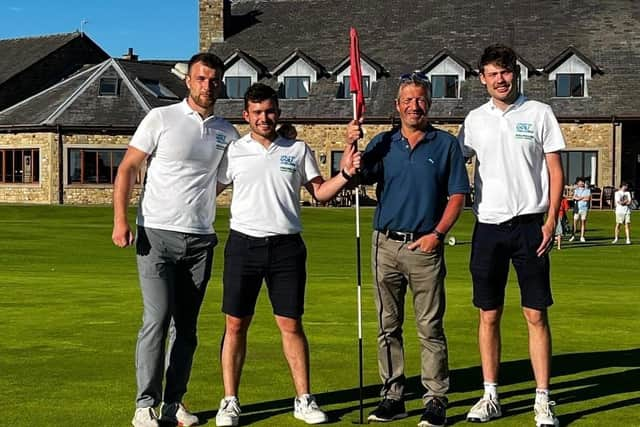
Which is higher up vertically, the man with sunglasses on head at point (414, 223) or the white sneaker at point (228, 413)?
the man with sunglasses on head at point (414, 223)

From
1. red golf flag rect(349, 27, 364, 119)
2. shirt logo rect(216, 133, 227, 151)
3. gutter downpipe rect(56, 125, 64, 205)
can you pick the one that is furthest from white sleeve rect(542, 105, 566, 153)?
gutter downpipe rect(56, 125, 64, 205)

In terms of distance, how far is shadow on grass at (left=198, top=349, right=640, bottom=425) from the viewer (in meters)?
7.62

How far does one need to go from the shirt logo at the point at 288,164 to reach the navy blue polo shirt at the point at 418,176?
485mm

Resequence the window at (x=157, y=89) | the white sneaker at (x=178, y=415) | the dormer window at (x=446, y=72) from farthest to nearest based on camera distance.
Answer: the window at (x=157, y=89), the dormer window at (x=446, y=72), the white sneaker at (x=178, y=415)

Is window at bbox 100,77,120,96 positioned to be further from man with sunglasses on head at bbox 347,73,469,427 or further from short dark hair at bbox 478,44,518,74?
short dark hair at bbox 478,44,518,74

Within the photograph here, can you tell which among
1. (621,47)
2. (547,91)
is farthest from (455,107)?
(621,47)

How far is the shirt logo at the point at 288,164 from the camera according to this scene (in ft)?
24.2

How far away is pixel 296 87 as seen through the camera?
5541 cm

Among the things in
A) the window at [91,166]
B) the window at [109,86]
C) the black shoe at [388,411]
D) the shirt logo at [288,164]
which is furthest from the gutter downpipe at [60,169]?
the black shoe at [388,411]

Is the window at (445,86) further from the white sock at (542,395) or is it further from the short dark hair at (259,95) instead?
the white sock at (542,395)

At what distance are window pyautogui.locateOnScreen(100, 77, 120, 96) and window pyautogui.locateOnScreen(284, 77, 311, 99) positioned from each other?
8.80m

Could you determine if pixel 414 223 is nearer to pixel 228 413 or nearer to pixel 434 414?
pixel 434 414

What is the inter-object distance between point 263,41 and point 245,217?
52533 mm

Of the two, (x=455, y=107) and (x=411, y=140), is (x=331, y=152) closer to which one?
(x=455, y=107)
